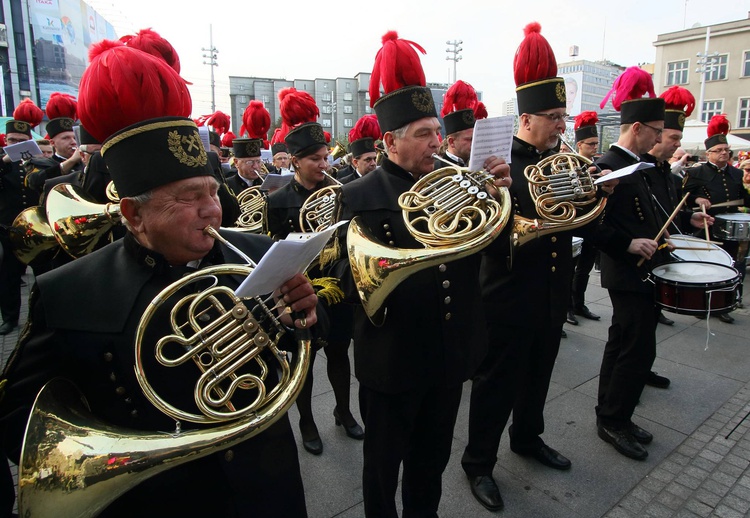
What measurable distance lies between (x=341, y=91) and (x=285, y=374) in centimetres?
6540

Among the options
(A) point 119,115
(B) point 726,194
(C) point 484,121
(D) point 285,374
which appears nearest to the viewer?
(D) point 285,374

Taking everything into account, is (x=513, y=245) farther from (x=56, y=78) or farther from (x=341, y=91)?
(x=341, y=91)

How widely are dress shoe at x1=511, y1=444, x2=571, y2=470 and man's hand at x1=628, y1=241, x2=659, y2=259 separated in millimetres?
1569

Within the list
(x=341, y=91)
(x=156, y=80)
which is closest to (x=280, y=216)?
(x=156, y=80)

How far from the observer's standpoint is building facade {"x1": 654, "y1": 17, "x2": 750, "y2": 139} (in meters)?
37.8

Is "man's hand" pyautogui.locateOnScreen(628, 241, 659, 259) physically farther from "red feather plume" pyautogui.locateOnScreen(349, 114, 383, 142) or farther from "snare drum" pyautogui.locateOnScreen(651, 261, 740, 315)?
"red feather plume" pyautogui.locateOnScreen(349, 114, 383, 142)

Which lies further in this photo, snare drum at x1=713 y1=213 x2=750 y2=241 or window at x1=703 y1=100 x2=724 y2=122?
window at x1=703 y1=100 x2=724 y2=122

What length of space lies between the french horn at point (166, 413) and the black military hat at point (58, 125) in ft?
20.7

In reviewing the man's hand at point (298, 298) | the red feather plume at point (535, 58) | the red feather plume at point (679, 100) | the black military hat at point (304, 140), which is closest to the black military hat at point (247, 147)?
the black military hat at point (304, 140)

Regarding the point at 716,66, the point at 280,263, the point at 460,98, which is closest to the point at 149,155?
the point at 280,263

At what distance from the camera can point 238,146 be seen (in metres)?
6.57

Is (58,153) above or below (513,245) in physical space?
above

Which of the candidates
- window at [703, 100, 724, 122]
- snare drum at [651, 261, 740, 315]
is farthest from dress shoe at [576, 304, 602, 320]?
window at [703, 100, 724, 122]

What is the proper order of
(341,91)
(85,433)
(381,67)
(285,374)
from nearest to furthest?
(85,433) → (285,374) → (381,67) → (341,91)
